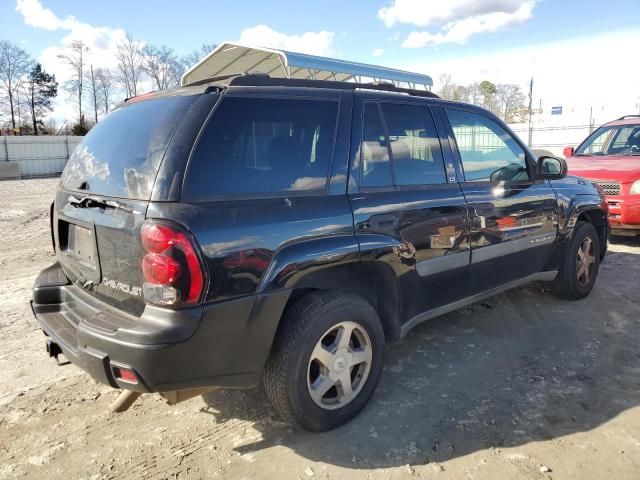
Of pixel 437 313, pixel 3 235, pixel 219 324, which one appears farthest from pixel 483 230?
pixel 3 235

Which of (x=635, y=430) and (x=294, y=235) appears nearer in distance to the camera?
(x=294, y=235)

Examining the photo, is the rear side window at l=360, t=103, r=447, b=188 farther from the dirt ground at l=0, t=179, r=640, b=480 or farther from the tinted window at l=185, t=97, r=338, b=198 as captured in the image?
the dirt ground at l=0, t=179, r=640, b=480

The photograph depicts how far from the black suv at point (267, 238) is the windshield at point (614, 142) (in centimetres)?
537

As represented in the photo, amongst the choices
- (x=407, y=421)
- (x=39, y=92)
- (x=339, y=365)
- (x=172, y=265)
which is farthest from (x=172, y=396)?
(x=39, y=92)

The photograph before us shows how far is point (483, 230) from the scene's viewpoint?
11.6 ft

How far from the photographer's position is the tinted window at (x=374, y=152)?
9.51 ft

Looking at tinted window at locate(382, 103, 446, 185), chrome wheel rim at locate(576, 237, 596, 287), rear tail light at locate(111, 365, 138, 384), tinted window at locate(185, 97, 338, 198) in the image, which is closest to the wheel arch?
tinted window at locate(185, 97, 338, 198)

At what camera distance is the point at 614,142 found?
307 inches

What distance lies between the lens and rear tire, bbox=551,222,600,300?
4.58 m

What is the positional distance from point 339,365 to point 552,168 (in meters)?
2.85

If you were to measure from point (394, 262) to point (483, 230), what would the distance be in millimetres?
996

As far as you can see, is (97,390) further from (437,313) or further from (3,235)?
(3,235)

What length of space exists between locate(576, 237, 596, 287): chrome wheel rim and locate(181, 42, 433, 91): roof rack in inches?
338

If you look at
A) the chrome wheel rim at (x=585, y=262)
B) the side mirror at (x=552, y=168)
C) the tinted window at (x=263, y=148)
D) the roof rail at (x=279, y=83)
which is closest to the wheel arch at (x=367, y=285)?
the tinted window at (x=263, y=148)
